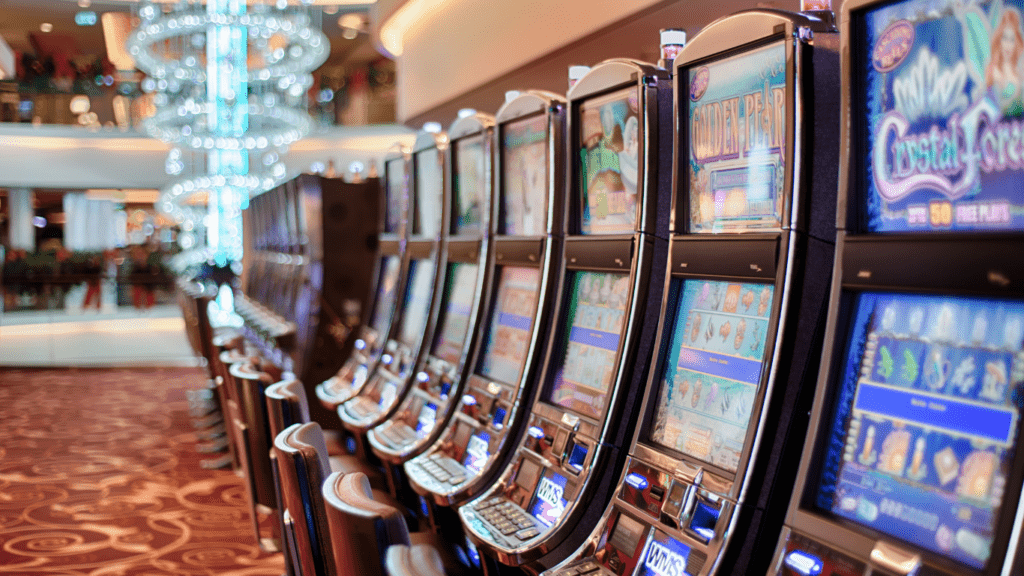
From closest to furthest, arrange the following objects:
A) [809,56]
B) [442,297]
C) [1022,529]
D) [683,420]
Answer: [1022,529], [809,56], [683,420], [442,297]

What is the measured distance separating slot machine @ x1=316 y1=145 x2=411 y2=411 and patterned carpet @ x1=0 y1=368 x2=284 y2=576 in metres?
0.75

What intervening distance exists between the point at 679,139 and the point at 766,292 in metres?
0.38

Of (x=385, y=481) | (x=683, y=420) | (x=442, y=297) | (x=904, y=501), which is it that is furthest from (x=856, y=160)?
(x=385, y=481)

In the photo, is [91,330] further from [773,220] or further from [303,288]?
[773,220]

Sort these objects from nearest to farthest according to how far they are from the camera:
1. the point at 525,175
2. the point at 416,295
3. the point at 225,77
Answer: the point at 525,175 → the point at 416,295 → the point at 225,77

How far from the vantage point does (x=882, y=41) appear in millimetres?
1275

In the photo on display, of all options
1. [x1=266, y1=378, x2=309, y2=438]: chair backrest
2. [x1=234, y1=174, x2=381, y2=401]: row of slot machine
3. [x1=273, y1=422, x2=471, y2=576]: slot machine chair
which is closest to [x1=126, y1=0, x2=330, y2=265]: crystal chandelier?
[x1=234, y1=174, x2=381, y2=401]: row of slot machine

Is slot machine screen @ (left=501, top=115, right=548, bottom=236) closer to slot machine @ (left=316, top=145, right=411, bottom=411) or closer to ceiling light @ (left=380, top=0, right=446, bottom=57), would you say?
slot machine @ (left=316, top=145, right=411, bottom=411)

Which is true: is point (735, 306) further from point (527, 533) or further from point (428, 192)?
point (428, 192)

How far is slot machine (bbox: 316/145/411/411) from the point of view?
4.04 m

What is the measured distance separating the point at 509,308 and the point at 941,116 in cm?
181

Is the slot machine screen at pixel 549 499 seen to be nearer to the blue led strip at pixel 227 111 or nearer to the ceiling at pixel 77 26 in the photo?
the blue led strip at pixel 227 111

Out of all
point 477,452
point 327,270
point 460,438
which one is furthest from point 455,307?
point 327,270

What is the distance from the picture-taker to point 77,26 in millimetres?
15289
